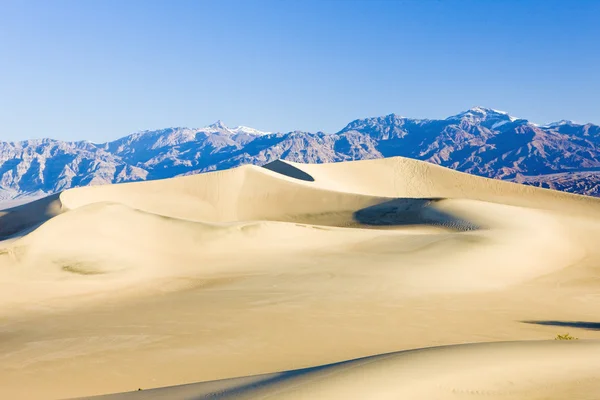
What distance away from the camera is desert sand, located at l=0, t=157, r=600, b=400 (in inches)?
252

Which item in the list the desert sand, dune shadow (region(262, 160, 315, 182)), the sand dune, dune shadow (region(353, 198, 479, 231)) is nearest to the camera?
the sand dune

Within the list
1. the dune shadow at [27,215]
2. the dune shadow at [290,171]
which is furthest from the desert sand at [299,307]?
the dune shadow at [290,171]

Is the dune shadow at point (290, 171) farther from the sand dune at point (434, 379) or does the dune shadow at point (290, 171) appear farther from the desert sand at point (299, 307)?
the sand dune at point (434, 379)

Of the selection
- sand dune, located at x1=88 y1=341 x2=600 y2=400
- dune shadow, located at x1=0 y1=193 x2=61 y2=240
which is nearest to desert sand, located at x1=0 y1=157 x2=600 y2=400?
sand dune, located at x1=88 y1=341 x2=600 y2=400

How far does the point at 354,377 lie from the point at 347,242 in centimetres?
1681

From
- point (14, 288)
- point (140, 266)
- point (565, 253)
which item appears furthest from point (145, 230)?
point (565, 253)

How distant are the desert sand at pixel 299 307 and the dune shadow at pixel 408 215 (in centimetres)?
26

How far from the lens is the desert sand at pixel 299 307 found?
6.41 meters

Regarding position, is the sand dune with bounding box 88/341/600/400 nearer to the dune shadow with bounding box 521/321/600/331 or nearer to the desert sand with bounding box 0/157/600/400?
the desert sand with bounding box 0/157/600/400

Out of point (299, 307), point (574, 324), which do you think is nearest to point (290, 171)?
point (299, 307)

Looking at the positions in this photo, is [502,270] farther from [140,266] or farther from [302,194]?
[302,194]

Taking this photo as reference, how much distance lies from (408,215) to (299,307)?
21.0 metres

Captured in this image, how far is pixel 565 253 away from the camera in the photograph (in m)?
22.1

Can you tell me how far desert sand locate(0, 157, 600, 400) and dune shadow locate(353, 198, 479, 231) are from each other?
26 cm
